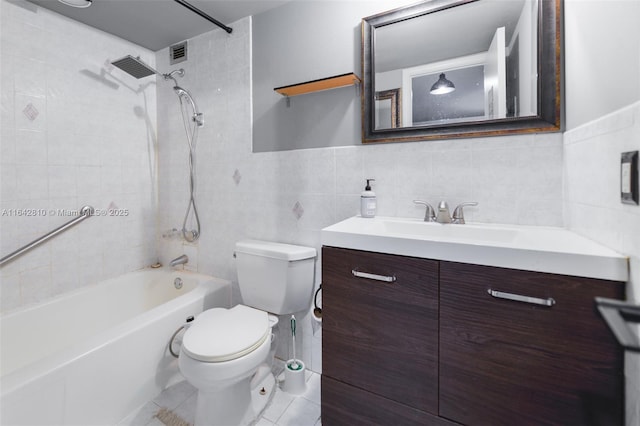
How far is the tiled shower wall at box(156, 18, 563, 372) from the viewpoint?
123 cm

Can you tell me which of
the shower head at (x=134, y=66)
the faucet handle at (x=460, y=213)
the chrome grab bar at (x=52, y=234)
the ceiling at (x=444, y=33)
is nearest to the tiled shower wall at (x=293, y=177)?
the faucet handle at (x=460, y=213)

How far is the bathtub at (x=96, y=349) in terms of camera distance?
1.12m

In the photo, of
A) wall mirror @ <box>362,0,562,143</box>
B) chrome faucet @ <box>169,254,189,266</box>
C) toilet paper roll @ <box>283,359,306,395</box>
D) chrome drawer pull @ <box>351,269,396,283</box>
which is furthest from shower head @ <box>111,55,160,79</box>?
toilet paper roll @ <box>283,359,306,395</box>

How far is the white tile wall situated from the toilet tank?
1.17 meters

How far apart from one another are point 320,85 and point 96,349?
1635 millimetres

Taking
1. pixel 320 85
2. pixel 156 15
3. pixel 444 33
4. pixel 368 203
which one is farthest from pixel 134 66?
pixel 444 33

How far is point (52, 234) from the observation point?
179 cm

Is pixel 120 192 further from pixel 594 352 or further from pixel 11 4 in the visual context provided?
pixel 594 352

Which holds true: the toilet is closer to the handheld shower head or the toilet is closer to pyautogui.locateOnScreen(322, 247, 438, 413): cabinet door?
pyautogui.locateOnScreen(322, 247, 438, 413): cabinet door

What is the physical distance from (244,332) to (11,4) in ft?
7.32

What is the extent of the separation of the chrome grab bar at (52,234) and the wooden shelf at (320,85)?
59.9 inches

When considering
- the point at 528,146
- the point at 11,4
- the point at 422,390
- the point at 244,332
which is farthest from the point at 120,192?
the point at 528,146

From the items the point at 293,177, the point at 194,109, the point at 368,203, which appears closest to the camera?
the point at 368,203

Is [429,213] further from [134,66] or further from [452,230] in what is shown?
[134,66]
